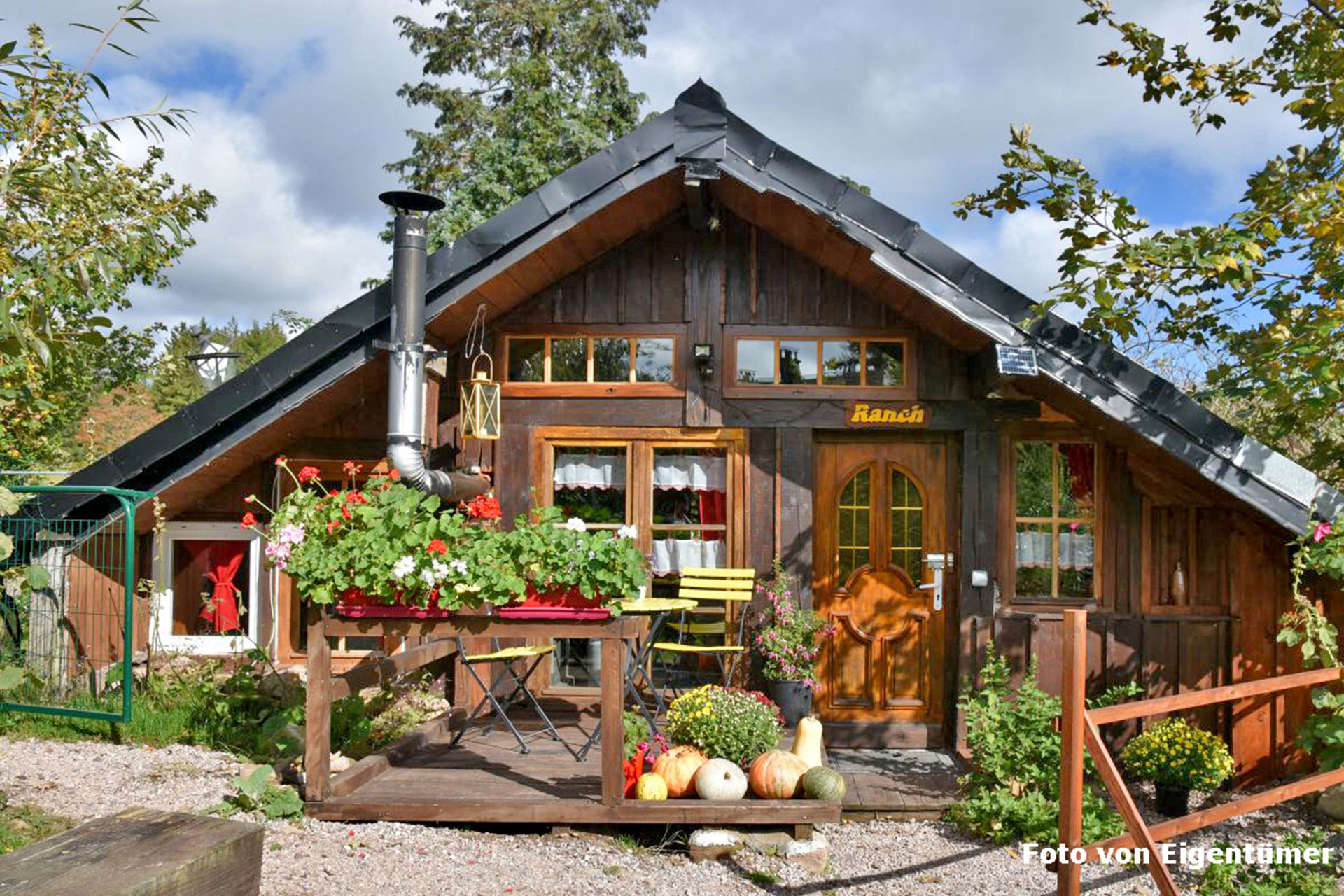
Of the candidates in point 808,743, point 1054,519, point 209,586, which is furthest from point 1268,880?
point 209,586

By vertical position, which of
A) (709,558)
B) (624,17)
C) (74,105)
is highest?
(624,17)

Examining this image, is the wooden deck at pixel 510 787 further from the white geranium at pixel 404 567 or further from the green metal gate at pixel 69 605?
the green metal gate at pixel 69 605

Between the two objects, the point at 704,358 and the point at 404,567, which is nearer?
the point at 404,567

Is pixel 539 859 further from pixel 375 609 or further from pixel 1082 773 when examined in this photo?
pixel 1082 773

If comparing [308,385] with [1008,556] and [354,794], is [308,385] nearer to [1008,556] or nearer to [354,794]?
[354,794]

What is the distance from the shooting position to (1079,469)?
24.6ft

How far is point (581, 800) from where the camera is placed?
5.50 metres

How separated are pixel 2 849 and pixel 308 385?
3231 mm

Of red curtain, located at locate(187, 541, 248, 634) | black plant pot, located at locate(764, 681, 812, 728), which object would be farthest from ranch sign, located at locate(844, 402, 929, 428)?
red curtain, located at locate(187, 541, 248, 634)

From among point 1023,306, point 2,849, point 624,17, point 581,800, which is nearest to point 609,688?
point 581,800

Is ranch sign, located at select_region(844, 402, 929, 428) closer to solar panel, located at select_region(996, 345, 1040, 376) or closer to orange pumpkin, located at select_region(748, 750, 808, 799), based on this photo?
solar panel, located at select_region(996, 345, 1040, 376)

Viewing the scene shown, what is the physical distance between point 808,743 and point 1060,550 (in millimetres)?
2560

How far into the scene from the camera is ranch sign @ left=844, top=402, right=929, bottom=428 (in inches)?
296

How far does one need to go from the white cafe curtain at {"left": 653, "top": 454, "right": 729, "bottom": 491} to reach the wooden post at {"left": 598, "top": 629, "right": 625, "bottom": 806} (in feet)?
8.00
